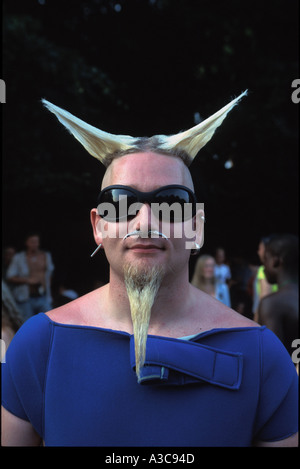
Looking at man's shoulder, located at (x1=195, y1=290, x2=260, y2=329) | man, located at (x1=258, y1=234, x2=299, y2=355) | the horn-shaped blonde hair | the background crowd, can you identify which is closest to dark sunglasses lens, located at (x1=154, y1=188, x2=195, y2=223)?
the horn-shaped blonde hair

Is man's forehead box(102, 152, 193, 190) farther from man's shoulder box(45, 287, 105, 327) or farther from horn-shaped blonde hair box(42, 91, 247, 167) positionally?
man's shoulder box(45, 287, 105, 327)

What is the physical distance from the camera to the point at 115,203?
165 cm

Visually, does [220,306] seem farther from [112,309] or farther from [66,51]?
[66,51]

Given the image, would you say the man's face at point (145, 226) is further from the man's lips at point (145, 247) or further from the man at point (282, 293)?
the man at point (282, 293)

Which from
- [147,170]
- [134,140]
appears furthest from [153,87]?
[147,170]

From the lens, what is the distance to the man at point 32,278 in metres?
5.66

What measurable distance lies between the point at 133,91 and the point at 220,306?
1904 mm

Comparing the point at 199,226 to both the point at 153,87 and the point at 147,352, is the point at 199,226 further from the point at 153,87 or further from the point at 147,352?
the point at 153,87

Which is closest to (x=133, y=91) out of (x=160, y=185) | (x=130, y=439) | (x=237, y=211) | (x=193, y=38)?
(x=193, y=38)

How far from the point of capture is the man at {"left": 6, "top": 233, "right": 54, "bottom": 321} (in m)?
5.66

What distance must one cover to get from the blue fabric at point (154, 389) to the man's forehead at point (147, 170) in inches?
19.4

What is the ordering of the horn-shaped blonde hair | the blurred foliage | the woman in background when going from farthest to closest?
the woman in background < the blurred foliage < the horn-shaped blonde hair

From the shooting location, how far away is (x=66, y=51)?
6.18 meters

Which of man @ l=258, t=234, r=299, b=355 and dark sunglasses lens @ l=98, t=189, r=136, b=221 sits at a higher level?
dark sunglasses lens @ l=98, t=189, r=136, b=221
